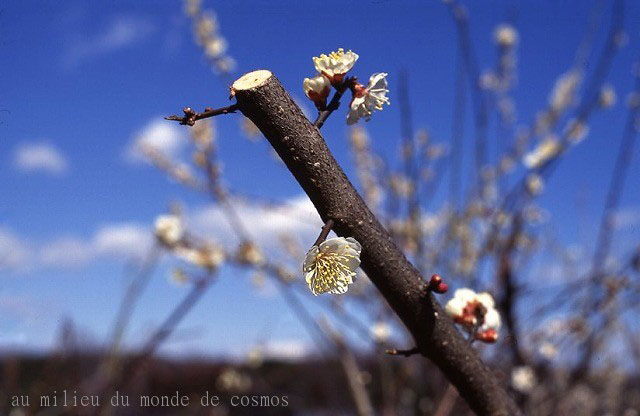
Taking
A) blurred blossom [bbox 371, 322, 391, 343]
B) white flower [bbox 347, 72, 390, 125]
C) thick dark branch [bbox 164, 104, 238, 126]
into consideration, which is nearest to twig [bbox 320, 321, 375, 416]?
blurred blossom [bbox 371, 322, 391, 343]

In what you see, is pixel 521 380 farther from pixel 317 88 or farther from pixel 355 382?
pixel 317 88

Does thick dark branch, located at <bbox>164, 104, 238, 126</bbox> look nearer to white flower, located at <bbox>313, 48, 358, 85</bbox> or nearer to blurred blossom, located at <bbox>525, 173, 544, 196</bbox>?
white flower, located at <bbox>313, 48, 358, 85</bbox>

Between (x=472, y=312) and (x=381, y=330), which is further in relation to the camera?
(x=381, y=330)

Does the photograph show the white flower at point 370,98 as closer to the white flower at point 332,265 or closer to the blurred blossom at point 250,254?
the white flower at point 332,265

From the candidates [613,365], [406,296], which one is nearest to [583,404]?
[613,365]

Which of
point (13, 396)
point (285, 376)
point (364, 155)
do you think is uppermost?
point (364, 155)

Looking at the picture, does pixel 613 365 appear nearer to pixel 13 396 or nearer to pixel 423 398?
pixel 423 398

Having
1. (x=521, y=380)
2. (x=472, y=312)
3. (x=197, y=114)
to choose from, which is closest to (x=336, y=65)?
(x=197, y=114)
